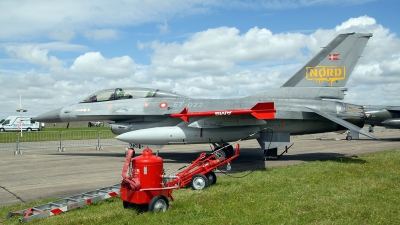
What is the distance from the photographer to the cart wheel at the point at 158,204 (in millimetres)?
5852

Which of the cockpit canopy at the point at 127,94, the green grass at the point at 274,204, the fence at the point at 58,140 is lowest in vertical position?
the green grass at the point at 274,204

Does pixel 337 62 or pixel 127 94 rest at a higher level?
pixel 337 62

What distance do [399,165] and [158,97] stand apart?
8927 millimetres

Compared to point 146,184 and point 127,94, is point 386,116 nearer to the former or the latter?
point 127,94

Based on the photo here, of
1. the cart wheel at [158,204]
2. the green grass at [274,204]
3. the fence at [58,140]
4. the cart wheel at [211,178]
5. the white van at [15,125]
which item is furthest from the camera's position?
the white van at [15,125]

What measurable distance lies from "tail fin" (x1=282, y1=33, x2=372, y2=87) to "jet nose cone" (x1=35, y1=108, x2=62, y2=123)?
10.2m

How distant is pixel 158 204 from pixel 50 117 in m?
10.8

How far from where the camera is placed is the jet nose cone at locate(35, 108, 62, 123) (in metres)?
14.9

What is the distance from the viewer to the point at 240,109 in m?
12.8

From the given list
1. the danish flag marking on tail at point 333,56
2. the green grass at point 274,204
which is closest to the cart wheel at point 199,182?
the green grass at point 274,204

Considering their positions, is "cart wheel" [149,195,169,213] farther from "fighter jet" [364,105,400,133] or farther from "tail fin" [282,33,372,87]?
"fighter jet" [364,105,400,133]

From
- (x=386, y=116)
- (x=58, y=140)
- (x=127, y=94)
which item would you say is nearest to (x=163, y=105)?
(x=127, y=94)

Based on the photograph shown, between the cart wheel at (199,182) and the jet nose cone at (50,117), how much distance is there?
9.18m

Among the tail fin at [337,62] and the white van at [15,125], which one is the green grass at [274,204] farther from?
the white van at [15,125]
